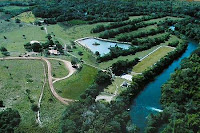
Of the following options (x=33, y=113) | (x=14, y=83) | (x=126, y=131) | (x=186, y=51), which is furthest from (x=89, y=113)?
(x=186, y=51)

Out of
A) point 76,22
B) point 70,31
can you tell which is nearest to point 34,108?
point 70,31

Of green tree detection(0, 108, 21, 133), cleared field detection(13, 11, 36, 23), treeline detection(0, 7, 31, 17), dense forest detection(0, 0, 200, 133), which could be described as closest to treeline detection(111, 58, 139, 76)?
dense forest detection(0, 0, 200, 133)

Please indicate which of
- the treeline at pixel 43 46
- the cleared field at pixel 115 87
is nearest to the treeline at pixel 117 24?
the treeline at pixel 43 46

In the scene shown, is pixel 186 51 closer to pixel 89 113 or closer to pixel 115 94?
pixel 115 94

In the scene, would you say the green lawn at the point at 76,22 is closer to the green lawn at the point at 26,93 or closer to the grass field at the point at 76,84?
the green lawn at the point at 26,93

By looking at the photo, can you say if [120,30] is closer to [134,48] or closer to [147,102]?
[134,48]
